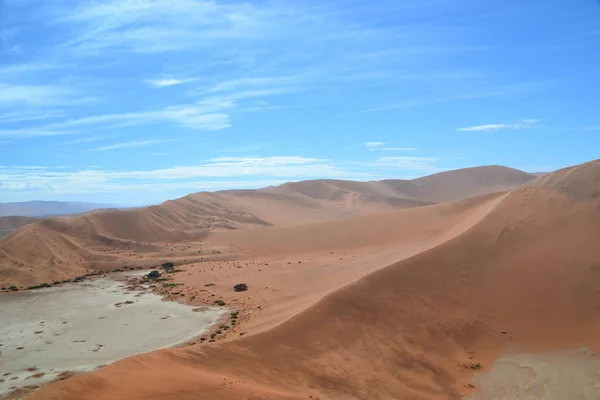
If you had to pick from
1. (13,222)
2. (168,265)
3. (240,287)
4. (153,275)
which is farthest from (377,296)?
(13,222)

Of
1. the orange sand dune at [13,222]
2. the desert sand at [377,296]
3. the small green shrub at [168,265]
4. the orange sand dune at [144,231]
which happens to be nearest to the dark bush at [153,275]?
the desert sand at [377,296]

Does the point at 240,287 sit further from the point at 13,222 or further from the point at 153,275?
the point at 13,222

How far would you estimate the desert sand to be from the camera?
10.7m

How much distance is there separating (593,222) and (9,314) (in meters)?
26.5

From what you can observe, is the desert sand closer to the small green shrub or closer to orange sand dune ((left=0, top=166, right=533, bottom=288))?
orange sand dune ((left=0, top=166, right=533, bottom=288))

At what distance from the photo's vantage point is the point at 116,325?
1789 cm

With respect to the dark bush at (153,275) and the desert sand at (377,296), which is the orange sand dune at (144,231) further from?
the dark bush at (153,275)

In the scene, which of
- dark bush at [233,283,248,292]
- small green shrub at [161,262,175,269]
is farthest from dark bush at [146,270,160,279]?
dark bush at [233,283,248,292]

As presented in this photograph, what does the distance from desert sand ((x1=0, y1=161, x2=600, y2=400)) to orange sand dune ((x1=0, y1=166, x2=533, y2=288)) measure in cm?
20

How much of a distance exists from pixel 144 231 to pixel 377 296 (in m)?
A: 28.9

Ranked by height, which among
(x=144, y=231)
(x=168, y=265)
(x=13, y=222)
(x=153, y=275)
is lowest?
(x=153, y=275)

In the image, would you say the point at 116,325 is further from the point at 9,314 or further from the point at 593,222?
the point at 593,222

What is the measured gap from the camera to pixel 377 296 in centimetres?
1557

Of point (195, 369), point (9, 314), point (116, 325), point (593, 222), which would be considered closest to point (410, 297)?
point (195, 369)
